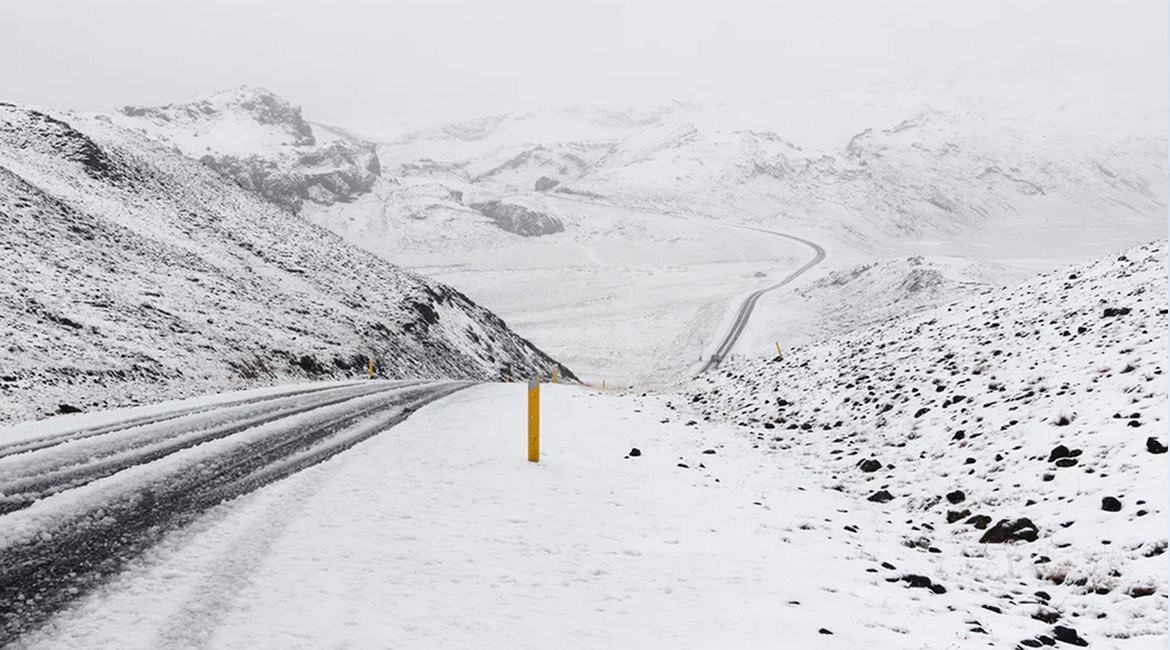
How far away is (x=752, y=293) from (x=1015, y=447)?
66.4 metres

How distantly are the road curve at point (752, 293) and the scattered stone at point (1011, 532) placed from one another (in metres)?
34.5

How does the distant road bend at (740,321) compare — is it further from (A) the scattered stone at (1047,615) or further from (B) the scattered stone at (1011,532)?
(A) the scattered stone at (1047,615)

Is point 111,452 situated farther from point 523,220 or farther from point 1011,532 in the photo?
point 523,220

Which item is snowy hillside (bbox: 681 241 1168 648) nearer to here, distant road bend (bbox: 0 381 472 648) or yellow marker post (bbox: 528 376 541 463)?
yellow marker post (bbox: 528 376 541 463)

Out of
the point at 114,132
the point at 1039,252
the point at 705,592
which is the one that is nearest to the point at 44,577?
the point at 705,592

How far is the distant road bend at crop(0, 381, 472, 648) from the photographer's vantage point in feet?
13.2

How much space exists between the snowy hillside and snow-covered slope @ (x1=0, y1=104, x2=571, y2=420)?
13.4 meters

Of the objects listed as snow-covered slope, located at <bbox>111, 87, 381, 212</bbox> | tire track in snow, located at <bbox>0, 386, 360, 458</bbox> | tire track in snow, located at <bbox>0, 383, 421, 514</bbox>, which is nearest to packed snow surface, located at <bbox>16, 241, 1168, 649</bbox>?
tire track in snow, located at <bbox>0, 383, 421, 514</bbox>

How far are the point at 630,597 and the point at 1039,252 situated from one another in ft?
508

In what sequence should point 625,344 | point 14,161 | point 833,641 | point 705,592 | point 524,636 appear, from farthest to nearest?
point 625,344, point 14,161, point 705,592, point 833,641, point 524,636

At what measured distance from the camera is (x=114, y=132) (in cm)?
4047

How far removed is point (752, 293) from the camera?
73438 mm

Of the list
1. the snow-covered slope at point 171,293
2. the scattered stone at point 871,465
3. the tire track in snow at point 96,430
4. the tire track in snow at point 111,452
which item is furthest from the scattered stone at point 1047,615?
the snow-covered slope at point 171,293

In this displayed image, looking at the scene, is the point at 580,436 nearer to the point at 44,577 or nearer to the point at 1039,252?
the point at 44,577
